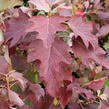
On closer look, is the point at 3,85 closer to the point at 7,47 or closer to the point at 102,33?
the point at 7,47

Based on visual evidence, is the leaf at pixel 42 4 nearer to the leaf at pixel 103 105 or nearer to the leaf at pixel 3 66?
the leaf at pixel 3 66

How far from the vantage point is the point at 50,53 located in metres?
0.88

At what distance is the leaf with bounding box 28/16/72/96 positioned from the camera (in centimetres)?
87

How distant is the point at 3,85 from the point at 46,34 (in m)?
0.20

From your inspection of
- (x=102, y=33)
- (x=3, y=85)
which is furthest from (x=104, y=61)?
(x=3, y=85)

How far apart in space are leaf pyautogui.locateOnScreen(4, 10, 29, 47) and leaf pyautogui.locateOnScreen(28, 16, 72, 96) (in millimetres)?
62

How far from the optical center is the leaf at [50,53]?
2.85 feet

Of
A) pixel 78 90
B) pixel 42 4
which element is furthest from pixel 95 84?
pixel 42 4

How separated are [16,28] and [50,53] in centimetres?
15

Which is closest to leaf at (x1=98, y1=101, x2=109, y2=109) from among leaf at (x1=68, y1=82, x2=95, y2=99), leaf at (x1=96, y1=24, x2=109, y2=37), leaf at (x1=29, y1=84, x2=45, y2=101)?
leaf at (x1=68, y1=82, x2=95, y2=99)

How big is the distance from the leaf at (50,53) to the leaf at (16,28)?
0.06 meters

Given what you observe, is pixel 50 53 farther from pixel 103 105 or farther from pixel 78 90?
pixel 103 105

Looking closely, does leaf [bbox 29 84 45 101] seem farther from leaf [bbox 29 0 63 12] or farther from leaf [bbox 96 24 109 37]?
leaf [bbox 96 24 109 37]

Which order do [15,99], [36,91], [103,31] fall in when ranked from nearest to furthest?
[15,99] → [36,91] → [103,31]
